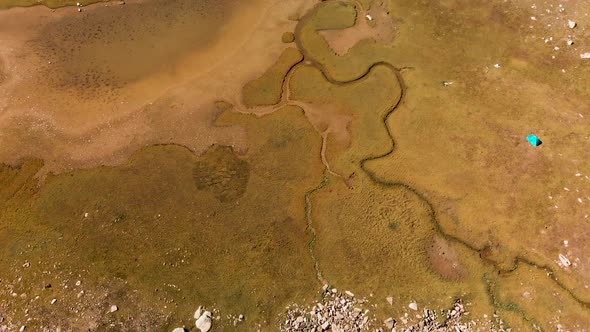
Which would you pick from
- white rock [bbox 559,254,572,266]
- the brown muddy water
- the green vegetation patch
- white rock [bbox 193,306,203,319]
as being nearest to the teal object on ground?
the brown muddy water

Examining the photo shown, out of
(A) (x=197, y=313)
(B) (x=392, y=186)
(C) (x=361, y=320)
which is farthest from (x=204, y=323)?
(B) (x=392, y=186)

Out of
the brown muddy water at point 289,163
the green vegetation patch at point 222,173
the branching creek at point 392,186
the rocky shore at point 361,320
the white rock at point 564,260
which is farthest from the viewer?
the green vegetation patch at point 222,173

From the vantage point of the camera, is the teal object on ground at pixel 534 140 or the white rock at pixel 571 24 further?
the white rock at pixel 571 24

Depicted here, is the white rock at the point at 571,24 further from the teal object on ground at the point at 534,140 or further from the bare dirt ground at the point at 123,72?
the bare dirt ground at the point at 123,72

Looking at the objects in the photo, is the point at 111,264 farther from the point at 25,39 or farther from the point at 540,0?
the point at 540,0

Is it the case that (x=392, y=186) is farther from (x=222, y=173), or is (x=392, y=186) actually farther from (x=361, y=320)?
(x=222, y=173)

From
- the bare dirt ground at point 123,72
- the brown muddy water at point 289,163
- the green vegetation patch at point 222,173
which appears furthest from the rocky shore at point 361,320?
the bare dirt ground at point 123,72

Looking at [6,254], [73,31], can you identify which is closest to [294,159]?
[6,254]
